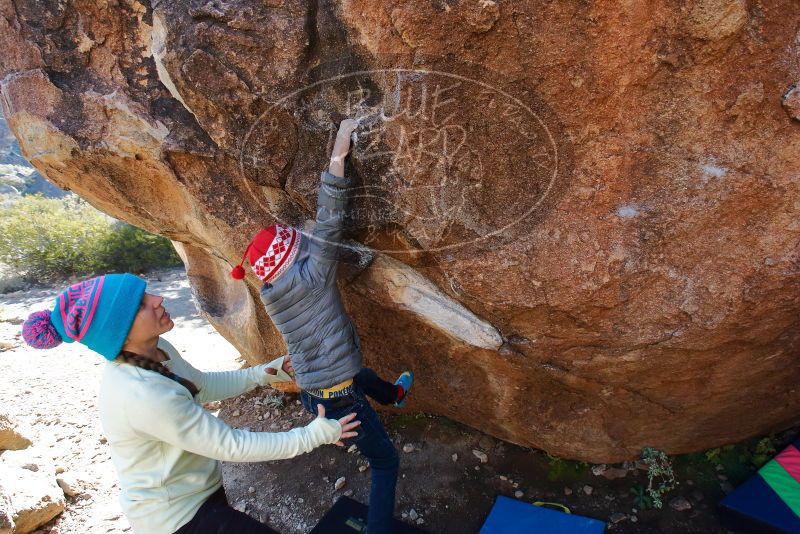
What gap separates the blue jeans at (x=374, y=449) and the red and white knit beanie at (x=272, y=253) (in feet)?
2.17

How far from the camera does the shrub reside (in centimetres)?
767

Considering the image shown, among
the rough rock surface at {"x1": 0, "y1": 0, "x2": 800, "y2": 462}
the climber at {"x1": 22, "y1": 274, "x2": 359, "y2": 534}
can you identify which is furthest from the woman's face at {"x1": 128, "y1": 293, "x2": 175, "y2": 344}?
the rough rock surface at {"x1": 0, "y1": 0, "x2": 800, "y2": 462}

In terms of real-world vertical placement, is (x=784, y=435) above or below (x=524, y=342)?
above

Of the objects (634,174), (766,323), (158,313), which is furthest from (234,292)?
(766,323)

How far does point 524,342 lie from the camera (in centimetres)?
230

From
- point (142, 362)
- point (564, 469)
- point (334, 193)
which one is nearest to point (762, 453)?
point (564, 469)

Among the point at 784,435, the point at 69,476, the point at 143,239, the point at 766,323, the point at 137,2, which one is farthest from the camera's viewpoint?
the point at 143,239

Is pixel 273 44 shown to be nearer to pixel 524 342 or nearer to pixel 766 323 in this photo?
pixel 524 342

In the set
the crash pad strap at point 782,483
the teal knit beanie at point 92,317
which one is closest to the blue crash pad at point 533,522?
the crash pad strap at point 782,483

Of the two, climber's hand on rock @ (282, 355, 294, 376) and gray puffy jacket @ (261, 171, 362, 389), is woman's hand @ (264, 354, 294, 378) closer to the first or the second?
climber's hand on rock @ (282, 355, 294, 376)

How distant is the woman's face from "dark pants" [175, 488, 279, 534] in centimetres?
67

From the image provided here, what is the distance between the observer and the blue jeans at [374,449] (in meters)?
2.27

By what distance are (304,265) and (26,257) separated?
7.72 meters

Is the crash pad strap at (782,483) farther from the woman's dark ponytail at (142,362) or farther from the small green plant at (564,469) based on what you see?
the woman's dark ponytail at (142,362)
